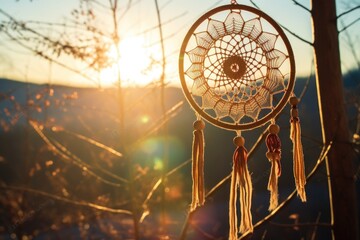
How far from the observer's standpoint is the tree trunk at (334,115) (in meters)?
2.59

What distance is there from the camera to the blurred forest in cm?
388

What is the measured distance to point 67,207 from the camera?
41.9 ft

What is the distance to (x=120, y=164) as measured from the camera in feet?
24.3

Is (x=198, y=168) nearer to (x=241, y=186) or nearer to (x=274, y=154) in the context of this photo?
(x=241, y=186)

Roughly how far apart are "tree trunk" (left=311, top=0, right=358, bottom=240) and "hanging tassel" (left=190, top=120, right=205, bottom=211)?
95cm

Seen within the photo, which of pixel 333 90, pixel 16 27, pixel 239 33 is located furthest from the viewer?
pixel 16 27

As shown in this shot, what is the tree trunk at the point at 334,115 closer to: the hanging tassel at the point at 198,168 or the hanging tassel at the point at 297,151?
the hanging tassel at the point at 297,151

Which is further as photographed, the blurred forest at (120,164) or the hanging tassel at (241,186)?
the blurred forest at (120,164)

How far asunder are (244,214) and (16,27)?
9.54ft

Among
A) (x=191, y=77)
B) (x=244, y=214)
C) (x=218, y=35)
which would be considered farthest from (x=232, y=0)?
(x=244, y=214)

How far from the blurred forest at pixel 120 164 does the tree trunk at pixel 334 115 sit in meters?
0.14

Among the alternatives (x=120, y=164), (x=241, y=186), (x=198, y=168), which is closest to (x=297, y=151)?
(x=241, y=186)

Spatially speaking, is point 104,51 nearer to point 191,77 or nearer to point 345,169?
point 191,77

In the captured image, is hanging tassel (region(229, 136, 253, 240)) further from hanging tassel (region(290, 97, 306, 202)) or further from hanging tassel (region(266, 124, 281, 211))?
hanging tassel (region(290, 97, 306, 202))
